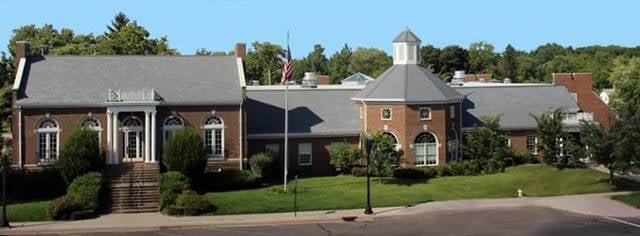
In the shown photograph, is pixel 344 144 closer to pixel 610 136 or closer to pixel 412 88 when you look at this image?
pixel 412 88

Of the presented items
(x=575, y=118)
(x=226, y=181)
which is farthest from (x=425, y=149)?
(x=226, y=181)

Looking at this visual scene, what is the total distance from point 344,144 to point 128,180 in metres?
14.3

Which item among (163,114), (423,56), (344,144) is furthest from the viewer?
(423,56)

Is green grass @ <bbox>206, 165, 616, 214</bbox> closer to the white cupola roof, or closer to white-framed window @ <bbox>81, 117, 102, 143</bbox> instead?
white-framed window @ <bbox>81, 117, 102, 143</bbox>

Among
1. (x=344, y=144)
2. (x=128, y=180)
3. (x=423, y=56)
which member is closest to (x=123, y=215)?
(x=128, y=180)

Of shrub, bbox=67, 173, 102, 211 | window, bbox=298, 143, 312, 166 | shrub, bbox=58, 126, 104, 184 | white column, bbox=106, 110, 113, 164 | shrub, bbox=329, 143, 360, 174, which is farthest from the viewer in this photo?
window, bbox=298, 143, 312, 166

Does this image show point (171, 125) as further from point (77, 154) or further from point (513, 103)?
point (513, 103)

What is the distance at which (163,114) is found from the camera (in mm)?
49219

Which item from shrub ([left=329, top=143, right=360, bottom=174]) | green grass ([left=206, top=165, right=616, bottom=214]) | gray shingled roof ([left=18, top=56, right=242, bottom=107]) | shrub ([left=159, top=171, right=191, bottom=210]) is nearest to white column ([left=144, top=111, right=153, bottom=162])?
gray shingled roof ([left=18, top=56, right=242, bottom=107])

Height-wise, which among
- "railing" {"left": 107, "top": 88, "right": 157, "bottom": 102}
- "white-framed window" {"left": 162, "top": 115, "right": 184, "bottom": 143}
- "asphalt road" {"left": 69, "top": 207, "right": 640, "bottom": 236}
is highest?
"railing" {"left": 107, "top": 88, "right": 157, "bottom": 102}

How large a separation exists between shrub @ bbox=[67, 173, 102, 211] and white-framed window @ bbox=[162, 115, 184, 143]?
21.0ft

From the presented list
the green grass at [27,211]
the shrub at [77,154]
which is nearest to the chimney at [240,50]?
the shrub at [77,154]

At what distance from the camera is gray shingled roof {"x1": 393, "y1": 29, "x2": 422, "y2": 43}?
57.8 m

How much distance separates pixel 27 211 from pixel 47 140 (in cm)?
797
